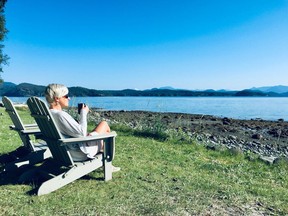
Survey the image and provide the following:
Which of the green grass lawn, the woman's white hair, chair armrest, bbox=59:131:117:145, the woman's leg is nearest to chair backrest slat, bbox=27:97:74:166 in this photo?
chair armrest, bbox=59:131:117:145

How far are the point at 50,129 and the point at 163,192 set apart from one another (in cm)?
210

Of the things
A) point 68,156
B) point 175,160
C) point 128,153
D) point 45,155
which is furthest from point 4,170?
point 175,160

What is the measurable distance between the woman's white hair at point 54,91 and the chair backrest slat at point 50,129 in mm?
289

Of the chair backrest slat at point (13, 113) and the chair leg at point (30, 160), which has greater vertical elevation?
the chair backrest slat at point (13, 113)

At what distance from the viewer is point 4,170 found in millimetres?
5781

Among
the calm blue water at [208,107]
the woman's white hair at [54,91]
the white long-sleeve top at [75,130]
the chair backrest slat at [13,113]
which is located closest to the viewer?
the white long-sleeve top at [75,130]

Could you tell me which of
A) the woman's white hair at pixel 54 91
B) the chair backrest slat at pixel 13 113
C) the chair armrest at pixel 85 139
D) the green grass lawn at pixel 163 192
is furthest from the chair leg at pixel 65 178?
the chair backrest slat at pixel 13 113

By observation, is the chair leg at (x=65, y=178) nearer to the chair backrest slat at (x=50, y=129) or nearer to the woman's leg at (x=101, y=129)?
the chair backrest slat at (x=50, y=129)

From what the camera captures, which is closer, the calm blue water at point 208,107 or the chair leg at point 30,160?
the chair leg at point 30,160

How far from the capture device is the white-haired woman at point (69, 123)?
193 inches

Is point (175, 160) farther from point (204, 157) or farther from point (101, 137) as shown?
point (101, 137)

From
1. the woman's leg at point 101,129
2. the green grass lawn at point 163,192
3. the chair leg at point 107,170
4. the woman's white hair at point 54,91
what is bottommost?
the green grass lawn at point 163,192

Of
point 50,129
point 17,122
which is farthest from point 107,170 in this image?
point 17,122

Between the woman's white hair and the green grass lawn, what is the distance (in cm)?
154
